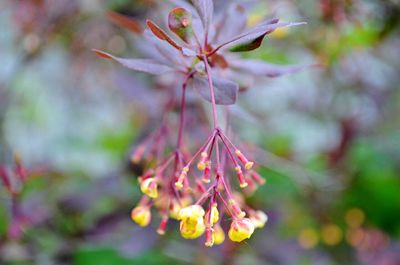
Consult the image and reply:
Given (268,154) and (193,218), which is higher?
(193,218)

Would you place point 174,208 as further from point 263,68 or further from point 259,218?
point 263,68

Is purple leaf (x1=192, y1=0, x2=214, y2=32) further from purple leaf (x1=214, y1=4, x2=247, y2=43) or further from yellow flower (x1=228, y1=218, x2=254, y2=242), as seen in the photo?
yellow flower (x1=228, y1=218, x2=254, y2=242)

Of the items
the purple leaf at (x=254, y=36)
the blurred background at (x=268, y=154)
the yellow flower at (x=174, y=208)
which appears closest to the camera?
the purple leaf at (x=254, y=36)

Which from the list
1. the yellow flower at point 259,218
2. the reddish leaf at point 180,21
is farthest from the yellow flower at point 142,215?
the reddish leaf at point 180,21

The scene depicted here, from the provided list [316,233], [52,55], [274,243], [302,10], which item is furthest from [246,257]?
[52,55]

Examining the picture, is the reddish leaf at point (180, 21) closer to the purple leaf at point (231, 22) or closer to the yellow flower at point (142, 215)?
the purple leaf at point (231, 22)

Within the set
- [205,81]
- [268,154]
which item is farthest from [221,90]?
[268,154]
